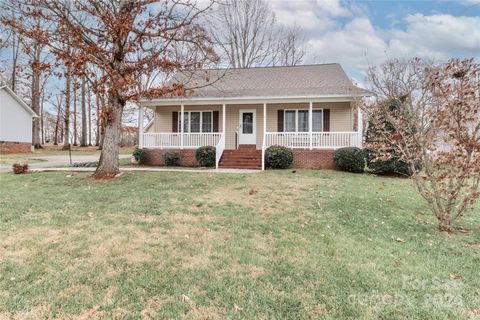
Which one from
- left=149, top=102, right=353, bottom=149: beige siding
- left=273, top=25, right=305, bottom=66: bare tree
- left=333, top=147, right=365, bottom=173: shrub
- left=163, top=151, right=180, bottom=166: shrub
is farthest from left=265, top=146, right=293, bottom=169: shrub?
left=273, top=25, right=305, bottom=66: bare tree

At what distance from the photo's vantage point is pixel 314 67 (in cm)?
1775

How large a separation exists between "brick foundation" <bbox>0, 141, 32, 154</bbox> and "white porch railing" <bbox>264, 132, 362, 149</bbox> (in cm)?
2087

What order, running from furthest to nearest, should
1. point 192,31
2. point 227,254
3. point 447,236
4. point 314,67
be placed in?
point 314,67 → point 192,31 → point 447,236 → point 227,254

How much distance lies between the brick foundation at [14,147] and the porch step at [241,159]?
62.3ft

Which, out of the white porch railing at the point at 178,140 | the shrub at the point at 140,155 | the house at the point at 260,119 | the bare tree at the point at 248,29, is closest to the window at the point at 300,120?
the house at the point at 260,119

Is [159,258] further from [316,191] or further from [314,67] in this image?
[314,67]

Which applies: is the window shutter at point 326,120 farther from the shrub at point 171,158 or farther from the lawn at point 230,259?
the lawn at point 230,259

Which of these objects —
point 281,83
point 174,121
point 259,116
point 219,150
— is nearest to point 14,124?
point 174,121

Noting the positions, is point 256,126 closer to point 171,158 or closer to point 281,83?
point 281,83

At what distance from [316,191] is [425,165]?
10.1 ft

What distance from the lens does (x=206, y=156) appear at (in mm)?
13859

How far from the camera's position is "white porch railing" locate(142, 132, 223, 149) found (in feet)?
48.8

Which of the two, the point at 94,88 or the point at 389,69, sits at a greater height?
the point at 389,69

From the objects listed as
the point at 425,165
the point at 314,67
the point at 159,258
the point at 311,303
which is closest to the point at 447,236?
the point at 425,165
